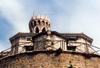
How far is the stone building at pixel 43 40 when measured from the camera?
1244 inches

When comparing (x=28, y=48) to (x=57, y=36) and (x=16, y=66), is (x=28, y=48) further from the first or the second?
(x=16, y=66)

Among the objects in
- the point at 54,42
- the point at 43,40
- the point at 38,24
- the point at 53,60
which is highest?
the point at 38,24

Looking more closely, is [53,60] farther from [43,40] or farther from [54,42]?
[43,40]

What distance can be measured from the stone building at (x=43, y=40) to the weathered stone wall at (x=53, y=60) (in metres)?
2.44

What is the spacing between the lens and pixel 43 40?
3150 centimetres

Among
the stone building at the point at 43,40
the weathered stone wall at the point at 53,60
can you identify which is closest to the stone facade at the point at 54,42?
the stone building at the point at 43,40

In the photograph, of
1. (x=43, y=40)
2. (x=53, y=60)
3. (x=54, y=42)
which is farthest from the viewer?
(x=43, y=40)

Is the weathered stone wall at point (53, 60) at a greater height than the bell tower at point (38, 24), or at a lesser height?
lesser

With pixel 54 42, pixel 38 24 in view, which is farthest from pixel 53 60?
pixel 38 24

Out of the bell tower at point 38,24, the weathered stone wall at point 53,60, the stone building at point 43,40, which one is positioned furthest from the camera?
the bell tower at point 38,24

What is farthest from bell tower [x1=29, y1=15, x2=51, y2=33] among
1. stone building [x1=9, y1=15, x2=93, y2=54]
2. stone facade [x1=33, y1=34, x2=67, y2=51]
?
stone facade [x1=33, y1=34, x2=67, y2=51]

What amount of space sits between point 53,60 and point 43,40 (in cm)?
571

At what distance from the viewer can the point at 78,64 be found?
26641mm

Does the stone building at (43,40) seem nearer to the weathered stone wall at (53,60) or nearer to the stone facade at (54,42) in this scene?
the stone facade at (54,42)
